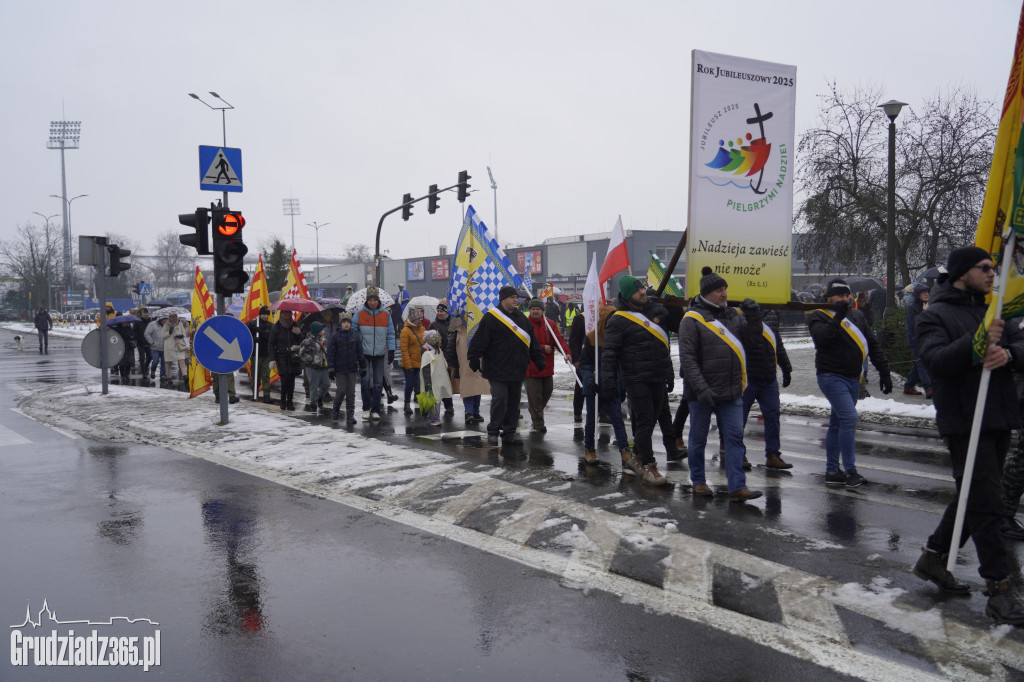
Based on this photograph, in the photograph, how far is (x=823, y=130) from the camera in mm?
27172

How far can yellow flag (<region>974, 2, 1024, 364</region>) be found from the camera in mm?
4188

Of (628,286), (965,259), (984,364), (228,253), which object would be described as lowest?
(984,364)

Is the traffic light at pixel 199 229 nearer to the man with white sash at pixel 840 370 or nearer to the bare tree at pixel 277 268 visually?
the man with white sash at pixel 840 370

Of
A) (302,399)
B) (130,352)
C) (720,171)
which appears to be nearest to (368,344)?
(302,399)

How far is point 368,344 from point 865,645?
9.69 m

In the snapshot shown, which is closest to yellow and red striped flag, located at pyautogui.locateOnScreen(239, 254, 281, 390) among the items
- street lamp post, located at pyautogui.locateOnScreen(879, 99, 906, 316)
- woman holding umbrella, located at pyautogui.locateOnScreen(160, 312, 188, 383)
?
woman holding umbrella, located at pyautogui.locateOnScreen(160, 312, 188, 383)

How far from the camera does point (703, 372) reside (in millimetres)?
6977

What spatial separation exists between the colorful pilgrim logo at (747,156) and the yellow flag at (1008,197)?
4487 mm

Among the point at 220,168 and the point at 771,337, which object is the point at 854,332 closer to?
the point at 771,337

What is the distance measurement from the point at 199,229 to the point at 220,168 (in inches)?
37.1

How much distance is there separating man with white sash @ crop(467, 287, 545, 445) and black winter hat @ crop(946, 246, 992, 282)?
5.65 meters

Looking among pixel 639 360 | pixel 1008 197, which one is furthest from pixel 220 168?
pixel 1008 197

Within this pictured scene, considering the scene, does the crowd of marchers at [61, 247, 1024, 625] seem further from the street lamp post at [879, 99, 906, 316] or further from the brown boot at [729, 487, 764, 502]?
the street lamp post at [879, 99, 906, 316]

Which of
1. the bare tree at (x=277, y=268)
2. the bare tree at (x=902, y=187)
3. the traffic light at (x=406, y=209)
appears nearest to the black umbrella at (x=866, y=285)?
the bare tree at (x=902, y=187)
